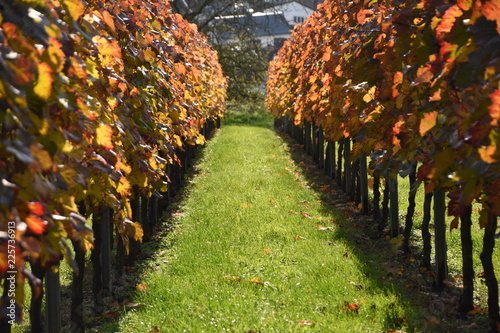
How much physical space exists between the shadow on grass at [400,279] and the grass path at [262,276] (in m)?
0.03

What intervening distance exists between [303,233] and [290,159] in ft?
28.9

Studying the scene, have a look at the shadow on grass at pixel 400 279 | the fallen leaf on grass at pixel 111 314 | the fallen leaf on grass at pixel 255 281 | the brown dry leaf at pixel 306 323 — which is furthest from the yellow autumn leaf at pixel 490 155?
the fallen leaf on grass at pixel 111 314

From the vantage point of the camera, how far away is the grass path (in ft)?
15.1

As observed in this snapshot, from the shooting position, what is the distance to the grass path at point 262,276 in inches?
182

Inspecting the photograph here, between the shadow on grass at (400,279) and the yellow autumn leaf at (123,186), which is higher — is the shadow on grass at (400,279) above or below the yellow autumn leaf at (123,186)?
below

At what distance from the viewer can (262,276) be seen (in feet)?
18.7

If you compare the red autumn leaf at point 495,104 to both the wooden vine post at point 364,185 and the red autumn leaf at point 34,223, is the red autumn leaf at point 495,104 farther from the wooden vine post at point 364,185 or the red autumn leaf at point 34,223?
the wooden vine post at point 364,185

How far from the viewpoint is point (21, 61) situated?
211cm

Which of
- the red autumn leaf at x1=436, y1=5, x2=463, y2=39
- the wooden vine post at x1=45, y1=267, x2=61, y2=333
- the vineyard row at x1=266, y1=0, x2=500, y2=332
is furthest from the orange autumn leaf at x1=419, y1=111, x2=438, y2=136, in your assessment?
the wooden vine post at x1=45, y1=267, x2=61, y2=333

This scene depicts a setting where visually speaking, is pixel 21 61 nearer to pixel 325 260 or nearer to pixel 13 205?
pixel 13 205

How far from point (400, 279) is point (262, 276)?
1.21 meters

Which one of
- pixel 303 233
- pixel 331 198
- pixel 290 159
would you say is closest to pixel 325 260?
pixel 303 233

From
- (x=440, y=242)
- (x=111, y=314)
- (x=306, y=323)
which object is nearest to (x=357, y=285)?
(x=440, y=242)

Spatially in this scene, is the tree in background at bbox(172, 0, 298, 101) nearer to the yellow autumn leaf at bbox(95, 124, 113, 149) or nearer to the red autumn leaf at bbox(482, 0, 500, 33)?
the yellow autumn leaf at bbox(95, 124, 113, 149)
